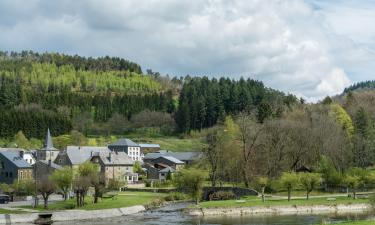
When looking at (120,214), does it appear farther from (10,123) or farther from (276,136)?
(10,123)

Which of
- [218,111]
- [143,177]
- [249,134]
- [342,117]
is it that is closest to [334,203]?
[249,134]

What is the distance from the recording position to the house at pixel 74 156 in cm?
11112

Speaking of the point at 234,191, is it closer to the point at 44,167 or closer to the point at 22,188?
the point at 22,188

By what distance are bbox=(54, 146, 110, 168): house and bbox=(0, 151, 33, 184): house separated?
1171 cm

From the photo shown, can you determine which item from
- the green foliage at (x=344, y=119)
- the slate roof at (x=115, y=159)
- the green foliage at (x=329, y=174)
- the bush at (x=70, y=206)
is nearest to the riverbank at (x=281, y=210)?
the bush at (x=70, y=206)

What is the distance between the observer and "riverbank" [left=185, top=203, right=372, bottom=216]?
65.3 m

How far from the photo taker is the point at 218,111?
169 metres

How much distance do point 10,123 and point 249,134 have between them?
8018 cm

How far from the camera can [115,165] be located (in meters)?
114

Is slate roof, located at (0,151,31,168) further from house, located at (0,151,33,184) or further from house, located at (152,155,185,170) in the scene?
house, located at (152,155,185,170)

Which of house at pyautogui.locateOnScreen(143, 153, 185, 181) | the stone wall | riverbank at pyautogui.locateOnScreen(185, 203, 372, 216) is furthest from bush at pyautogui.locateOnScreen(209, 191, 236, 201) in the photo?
house at pyautogui.locateOnScreen(143, 153, 185, 181)

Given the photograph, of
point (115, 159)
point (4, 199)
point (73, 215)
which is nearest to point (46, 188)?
point (73, 215)

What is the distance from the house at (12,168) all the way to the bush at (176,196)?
89.5 feet

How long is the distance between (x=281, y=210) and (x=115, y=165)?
53462 mm
